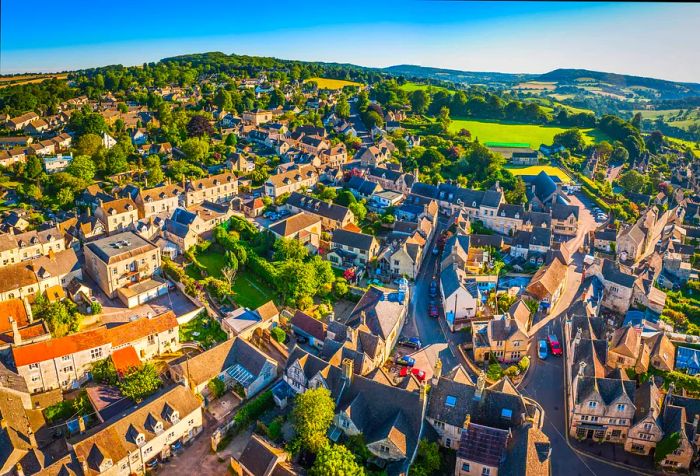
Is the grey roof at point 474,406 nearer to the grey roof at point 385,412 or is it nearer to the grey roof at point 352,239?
the grey roof at point 385,412

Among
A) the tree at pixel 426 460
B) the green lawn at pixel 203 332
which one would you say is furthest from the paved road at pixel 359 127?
the tree at pixel 426 460

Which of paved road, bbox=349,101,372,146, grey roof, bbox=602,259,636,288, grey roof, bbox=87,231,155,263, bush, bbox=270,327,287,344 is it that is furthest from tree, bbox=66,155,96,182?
grey roof, bbox=602,259,636,288

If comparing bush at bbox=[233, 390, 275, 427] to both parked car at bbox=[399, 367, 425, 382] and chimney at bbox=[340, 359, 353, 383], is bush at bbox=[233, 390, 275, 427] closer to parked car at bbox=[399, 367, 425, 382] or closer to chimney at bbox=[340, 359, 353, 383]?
chimney at bbox=[340, 359, 353, 383]

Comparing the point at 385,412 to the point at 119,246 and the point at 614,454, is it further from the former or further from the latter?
the point at 119,246

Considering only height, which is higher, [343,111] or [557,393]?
[343,111]

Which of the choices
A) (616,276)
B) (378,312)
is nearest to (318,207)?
(378,312)

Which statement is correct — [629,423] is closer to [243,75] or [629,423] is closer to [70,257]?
[70,257]

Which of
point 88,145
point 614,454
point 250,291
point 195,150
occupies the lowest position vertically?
point 614,454
